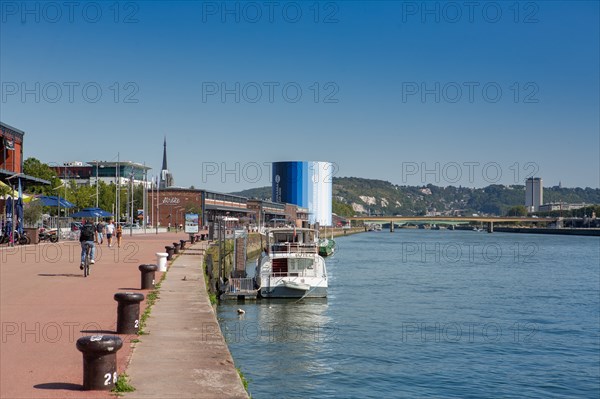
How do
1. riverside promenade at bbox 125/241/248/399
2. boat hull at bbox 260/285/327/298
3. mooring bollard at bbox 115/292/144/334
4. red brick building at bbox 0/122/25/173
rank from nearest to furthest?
riverside promenade at bbox 125/241/248/399 < mooring bollard at bbox 115/292/144/334 < boat hull at bbox 260/285/327/298 < red brick building at bbox 0/122/25/173

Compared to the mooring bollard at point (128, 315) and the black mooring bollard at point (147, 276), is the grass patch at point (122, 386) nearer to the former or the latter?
the mooring bollard at point (128, 315)

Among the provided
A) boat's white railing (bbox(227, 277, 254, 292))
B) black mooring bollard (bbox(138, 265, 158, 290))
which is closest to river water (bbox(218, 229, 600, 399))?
boat's white railing (bbox(227, 277, 254, 292))

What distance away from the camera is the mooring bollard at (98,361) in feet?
34.3

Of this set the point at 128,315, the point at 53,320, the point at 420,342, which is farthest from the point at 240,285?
the point at 128,315

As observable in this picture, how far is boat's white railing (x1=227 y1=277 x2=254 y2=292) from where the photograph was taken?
40625 mm

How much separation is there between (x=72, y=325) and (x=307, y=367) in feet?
29.6

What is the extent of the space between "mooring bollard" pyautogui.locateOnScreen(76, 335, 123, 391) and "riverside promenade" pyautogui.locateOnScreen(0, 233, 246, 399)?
17cm

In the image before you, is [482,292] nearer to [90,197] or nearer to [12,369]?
[12,369]

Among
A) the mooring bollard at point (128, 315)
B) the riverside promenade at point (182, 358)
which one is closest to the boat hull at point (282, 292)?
the riverside promenade at point (182, 358)

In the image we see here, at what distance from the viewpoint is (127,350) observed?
13.8 m

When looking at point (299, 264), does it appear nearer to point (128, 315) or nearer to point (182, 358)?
point (128, 315)

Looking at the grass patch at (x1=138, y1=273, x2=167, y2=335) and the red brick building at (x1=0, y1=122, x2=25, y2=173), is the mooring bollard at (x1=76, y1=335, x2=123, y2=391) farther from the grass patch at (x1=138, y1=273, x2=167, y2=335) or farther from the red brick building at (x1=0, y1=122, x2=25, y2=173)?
the red brick building at (x1=0, y1=122, x2=25, y2=173)

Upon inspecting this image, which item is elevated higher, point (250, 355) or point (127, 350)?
point (127, 350)

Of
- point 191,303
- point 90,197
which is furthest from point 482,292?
point 90,197
